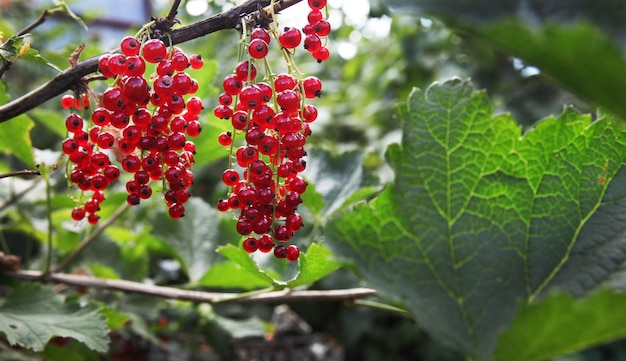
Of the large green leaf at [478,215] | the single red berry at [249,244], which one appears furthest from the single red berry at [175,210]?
the large green leaf at [478,215]

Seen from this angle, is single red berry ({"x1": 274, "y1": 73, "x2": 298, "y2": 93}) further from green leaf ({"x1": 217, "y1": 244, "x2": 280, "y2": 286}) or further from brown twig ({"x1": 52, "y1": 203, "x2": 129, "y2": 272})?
brown twig ({"x1": 52, "y1": 203, "x2": 129, "y2": 272})

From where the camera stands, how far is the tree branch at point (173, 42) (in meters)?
0.69

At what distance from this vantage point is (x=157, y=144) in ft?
2.43

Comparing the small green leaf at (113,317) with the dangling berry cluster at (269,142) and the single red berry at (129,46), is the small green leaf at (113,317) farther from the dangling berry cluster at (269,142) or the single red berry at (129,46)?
the single red berry at (129,46)

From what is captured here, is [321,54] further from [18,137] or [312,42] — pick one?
[18,137]

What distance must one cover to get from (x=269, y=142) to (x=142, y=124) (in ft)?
0.55

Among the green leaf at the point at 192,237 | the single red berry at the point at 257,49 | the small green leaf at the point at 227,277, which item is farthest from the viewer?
the green leaf at the point at 192,237

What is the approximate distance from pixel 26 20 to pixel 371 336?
7.69 feet

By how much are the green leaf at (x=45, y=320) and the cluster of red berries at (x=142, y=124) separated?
225 millimetres

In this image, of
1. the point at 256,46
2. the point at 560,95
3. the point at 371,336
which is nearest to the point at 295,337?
the point at 371,336

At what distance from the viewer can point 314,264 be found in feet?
2.32

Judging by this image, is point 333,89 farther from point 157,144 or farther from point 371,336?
point 157,144

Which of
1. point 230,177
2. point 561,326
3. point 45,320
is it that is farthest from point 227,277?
point 561,326

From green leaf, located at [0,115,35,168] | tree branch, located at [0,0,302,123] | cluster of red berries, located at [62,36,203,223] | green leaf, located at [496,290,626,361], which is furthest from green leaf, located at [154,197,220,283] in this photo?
green leaf, located at [496,290,626,361]
